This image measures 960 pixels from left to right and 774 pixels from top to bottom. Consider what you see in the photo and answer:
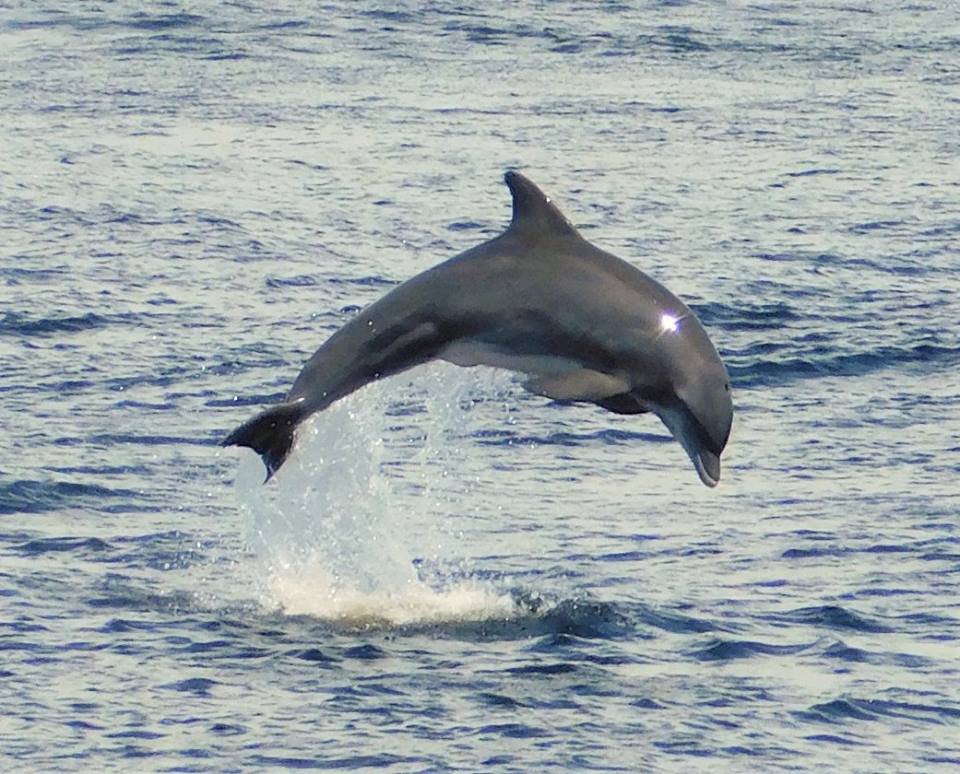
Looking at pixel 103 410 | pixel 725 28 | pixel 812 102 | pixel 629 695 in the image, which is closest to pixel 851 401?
pixel 103 410

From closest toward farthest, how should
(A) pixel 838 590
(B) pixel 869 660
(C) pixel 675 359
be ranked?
1. (C) pixel 675 359
2. (B) pixel 869 660
3. (A) pixel 838 590

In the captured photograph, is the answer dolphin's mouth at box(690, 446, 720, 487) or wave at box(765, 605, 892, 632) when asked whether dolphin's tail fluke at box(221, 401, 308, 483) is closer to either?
dolphin's mouth at box(690, 446, 720, 487)

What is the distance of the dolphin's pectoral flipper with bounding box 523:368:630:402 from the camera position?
13.0 metres

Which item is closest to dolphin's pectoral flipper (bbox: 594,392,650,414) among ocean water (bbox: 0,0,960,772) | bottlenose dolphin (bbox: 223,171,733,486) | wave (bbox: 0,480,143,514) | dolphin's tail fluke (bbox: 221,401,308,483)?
bottlenose dolphin (bbox: 223,171,733,486)

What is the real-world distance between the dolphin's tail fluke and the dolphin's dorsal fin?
4.78 ft

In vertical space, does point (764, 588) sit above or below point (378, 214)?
below

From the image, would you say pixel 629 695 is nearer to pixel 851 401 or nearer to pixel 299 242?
pixel 851 401

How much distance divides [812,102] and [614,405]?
1765 cm

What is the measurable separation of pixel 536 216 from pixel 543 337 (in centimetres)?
67

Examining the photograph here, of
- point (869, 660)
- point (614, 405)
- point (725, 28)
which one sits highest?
point (725, 28)

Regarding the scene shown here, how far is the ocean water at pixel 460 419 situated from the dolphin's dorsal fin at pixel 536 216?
1590 millimetres

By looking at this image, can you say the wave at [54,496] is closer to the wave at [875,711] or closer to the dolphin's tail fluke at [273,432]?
the dolphin's tail fluke at [273,432]

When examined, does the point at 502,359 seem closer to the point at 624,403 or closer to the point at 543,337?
the point at 543,337

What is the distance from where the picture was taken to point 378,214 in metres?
25.2
